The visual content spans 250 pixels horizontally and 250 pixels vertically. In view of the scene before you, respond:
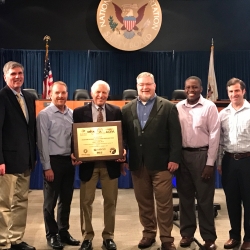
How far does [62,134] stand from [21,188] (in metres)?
0.64

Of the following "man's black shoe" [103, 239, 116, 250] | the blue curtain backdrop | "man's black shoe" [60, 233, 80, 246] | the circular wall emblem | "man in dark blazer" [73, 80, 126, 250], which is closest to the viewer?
"man in dark blazer" [73, 80, 126, 250]

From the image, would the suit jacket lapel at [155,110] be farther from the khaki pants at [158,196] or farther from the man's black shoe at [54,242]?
the man's black shoe at [54,242]

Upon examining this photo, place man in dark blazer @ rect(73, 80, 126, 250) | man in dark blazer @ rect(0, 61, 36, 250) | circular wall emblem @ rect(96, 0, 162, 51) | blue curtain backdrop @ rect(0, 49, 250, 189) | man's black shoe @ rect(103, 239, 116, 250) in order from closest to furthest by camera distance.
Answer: man in dark blazer @ rect(0, 61, 36, 250)
man in dark blazer @ rect(73, 80, 126, 250)
man's black shoe @ rect(103, 239, 116, 250)
circular wall emblem @ rect(96, 0, 162, 51)
blue curtain backdrop @ rect(0, 49, 250, 189)

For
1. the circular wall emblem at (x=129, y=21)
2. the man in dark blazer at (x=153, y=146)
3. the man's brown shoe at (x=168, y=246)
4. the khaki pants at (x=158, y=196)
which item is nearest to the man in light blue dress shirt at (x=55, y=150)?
the man in dark blazer at (x=153, y=146)

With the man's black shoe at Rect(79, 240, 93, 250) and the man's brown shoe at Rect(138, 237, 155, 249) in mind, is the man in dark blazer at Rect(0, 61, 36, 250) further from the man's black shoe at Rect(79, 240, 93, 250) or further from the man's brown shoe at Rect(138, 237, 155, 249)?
the man's brown shoe at Rect(138, 237, 155, 249)

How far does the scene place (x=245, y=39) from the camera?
32.9ft

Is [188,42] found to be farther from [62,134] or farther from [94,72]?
[62,134]

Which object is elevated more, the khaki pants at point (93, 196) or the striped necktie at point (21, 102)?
the striped necktie at point (21, 102)

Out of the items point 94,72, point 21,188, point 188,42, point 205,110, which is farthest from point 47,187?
point 188,42

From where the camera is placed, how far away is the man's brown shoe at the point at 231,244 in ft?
11.2

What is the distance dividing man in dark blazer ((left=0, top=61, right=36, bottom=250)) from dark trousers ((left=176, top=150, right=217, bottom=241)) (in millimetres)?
1468

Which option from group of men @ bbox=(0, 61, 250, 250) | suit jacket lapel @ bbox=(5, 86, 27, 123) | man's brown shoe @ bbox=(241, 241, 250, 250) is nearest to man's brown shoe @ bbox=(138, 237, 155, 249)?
group of men @ bbox=(0, 61, 250, 250)

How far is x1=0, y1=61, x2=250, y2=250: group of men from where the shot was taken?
320 centimetres

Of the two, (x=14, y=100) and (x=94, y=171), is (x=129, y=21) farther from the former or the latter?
(x=94, y=171)
